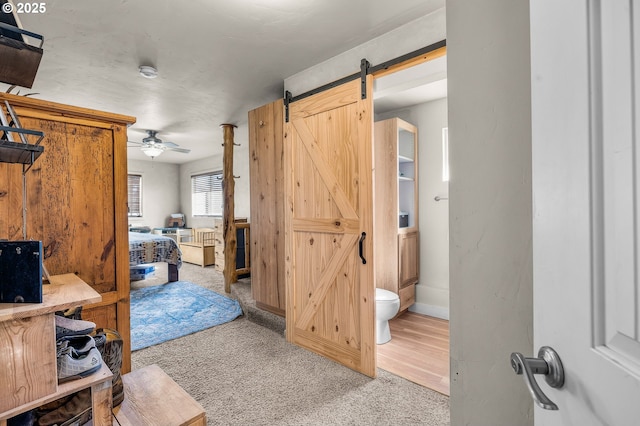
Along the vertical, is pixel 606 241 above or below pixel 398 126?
below

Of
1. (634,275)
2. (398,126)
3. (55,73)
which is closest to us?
(634,275)

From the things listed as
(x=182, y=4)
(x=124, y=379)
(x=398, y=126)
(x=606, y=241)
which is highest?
(x=182, y=4)

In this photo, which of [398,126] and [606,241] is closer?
[606,241]

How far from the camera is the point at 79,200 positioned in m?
1.62

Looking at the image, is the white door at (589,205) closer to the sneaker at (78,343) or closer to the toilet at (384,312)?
the sneaker at (78,343)

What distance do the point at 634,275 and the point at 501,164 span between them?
2.04 ft

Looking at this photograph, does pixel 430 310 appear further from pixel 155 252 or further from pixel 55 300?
pixel 155 252

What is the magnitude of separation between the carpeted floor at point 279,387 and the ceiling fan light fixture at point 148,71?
8.05ft

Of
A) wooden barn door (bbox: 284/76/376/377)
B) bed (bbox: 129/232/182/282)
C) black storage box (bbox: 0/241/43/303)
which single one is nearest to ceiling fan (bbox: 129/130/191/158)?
bed (bbox: 129/232/182/282)

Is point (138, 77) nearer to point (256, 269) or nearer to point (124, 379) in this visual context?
point (256, 269)

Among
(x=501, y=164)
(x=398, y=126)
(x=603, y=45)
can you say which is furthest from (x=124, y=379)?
(x=398, y=126)

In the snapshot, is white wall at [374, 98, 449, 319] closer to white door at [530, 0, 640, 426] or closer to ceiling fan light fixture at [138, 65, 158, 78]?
ceiling fan light fixture at [138, 65, 158, 78]

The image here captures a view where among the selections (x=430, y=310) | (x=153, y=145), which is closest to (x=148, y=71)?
(x=153, y=145)

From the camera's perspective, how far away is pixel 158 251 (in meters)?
4.64
